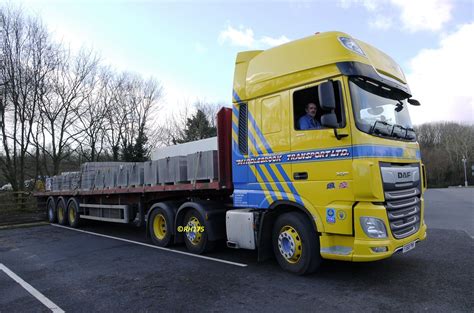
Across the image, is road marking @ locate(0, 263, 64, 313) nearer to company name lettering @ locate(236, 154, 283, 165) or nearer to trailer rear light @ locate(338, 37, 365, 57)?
company name lettering @ locate(236, 154, 283, 165)

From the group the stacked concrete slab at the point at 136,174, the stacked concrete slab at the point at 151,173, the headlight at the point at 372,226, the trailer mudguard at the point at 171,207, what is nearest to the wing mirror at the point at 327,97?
the headlight at the point at 372,226

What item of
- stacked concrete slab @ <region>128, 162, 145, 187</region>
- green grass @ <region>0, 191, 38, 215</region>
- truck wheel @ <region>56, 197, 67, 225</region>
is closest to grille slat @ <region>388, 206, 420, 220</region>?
stacked concrete slab @ <region>128, 162, 145, 187</region>

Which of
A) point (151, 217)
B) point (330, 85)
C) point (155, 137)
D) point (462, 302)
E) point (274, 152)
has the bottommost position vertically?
point (462, 302)

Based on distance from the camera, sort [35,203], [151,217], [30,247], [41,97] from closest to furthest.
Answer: [151,217], [30,247], [35,203], [41,97]

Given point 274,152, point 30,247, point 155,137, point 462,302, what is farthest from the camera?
point 155,137

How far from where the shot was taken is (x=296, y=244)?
560cm

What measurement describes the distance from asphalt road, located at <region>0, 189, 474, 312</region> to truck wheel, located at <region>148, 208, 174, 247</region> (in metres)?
0.31

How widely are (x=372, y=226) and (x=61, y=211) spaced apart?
42.0 feet

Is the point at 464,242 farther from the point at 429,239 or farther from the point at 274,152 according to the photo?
the point at 274,152

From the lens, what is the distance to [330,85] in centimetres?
495

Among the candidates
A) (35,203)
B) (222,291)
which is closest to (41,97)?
(35,203)

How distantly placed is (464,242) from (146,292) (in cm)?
695

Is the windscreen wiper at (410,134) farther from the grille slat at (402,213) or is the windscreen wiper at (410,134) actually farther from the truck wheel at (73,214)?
the truck wheel at (73,214)

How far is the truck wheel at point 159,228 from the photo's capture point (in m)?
8.30
